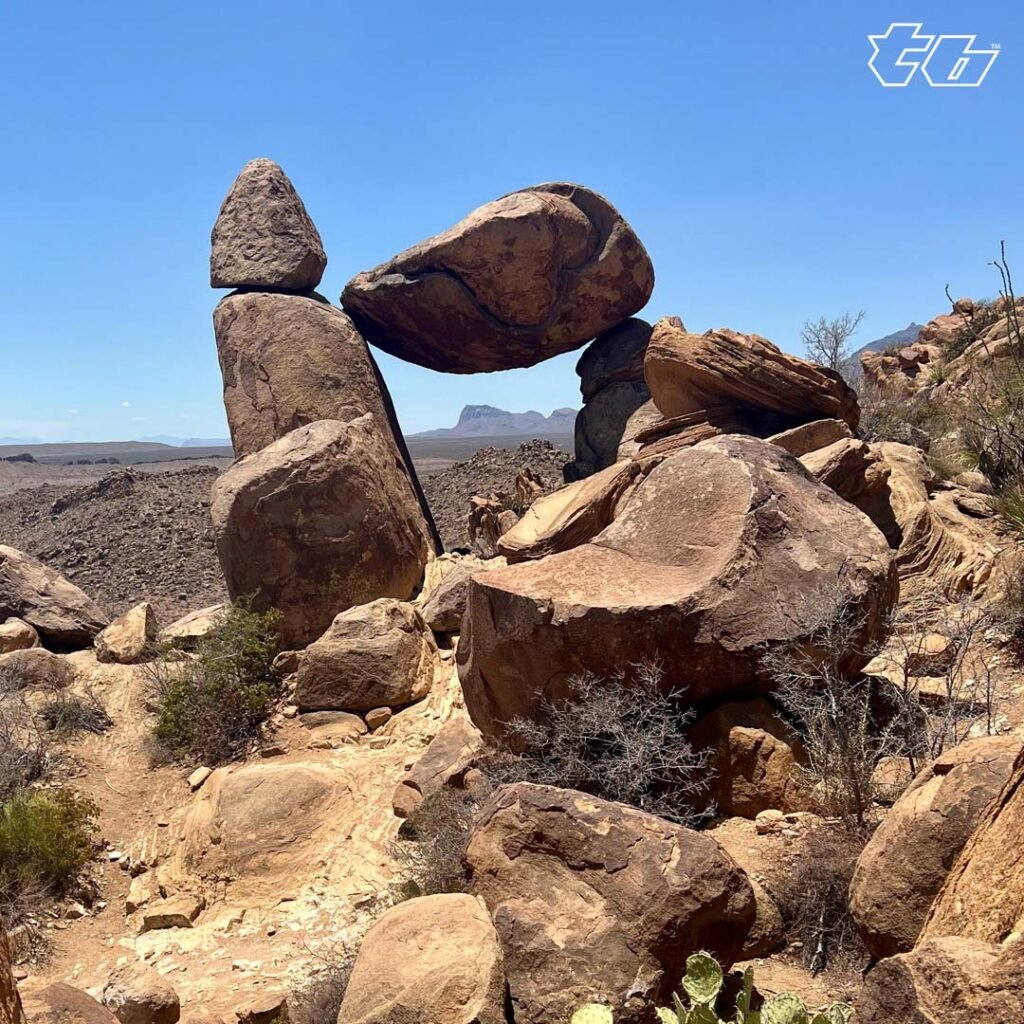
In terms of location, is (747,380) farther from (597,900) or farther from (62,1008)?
(62,1008)

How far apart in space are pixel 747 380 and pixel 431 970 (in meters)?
7.06

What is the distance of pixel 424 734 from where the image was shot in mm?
8305

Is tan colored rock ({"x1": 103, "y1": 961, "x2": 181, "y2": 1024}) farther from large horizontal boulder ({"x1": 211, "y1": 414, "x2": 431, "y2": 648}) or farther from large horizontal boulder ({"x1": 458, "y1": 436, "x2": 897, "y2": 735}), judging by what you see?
large horizontal boulder ({"x1": 211, "y1": 414, "x2": 431, "y2": 648})

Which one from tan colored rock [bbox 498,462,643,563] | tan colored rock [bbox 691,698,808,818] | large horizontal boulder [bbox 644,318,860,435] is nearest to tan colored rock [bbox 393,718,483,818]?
tan colored rock [bbox 498,462,643,563]

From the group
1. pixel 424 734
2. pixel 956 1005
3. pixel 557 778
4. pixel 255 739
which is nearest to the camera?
pixel 956 1005

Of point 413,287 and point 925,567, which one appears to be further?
point 413,287

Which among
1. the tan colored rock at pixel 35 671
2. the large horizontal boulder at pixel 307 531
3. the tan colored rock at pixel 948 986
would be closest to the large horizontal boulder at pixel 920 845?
the tan colored rock at pixel 948 986

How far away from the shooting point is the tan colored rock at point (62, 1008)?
355 centimetres

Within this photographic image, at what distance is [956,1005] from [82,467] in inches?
2669

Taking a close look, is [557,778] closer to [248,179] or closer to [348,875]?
[348,875]

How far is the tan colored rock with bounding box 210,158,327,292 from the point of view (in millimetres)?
13008

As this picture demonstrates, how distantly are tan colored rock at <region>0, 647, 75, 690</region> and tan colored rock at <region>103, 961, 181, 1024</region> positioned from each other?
5.53 m

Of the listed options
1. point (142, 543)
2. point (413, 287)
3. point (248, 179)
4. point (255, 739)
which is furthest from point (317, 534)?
point (142, 543)

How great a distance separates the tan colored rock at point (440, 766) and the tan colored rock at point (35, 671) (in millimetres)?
4602
